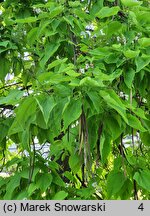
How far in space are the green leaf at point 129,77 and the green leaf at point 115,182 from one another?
297mm

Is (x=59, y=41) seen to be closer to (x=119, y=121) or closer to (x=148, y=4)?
(x=119, y=121)

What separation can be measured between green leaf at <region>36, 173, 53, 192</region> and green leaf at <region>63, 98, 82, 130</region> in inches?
12.7

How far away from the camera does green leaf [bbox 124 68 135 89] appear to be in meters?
0.96

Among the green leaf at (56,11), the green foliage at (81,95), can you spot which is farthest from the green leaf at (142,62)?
the green leaf at (56,11)

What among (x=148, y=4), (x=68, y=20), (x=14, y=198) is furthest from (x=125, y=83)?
(x=148, y=4)

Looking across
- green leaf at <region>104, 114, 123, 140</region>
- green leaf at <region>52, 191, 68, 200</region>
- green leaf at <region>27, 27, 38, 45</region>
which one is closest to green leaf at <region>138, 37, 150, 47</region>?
green leaf at <region>104, 114, 123, 140</region>

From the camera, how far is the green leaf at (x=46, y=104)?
2.71 feet

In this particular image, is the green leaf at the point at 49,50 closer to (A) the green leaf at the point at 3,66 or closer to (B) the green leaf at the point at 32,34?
(B) the green leaf at the point at 32,34

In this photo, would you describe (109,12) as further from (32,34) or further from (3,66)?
(3,66)

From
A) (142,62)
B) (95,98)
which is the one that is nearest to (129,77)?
(142,62)

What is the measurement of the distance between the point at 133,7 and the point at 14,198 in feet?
1.98

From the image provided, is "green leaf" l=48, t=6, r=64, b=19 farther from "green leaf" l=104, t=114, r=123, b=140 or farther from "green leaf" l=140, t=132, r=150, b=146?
"green leaf" l=140, t=132, r=150, b=146

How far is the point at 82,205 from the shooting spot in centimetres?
106

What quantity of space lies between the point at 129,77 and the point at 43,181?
1.23ft
